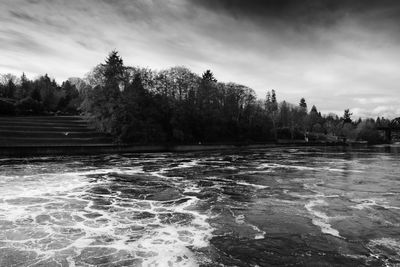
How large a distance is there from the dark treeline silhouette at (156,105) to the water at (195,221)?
126 feet

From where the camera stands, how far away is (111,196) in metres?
24.0

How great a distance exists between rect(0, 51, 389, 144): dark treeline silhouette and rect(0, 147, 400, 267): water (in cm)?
3848

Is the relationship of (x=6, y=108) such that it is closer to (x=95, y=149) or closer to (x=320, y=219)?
(x=95, y=149)

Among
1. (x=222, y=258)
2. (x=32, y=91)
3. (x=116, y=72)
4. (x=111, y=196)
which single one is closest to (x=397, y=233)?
(x=222, y=258)

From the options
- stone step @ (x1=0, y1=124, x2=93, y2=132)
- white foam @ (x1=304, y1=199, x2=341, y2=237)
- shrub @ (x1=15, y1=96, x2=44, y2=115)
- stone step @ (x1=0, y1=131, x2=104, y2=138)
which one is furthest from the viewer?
shrub @ (x1=15, y1=96, x2=44, y2=115)

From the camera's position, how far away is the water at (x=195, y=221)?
12891 millimetres

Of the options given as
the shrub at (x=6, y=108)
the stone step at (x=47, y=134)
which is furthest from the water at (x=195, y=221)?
the shrub at (x=6, y=108)

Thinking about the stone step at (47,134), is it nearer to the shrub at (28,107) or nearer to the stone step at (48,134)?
the stone step at (48,134)

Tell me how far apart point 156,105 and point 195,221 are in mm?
60718

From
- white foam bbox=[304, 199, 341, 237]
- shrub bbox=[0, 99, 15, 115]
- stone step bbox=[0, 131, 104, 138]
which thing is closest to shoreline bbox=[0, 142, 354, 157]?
stone step bbox=[0, 131, 104, 138]

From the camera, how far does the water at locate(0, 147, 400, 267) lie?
42.3 feet

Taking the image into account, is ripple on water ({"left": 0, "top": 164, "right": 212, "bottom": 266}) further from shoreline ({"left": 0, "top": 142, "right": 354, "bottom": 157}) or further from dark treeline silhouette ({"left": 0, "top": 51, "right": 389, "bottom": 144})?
dark treeline silhouette ({"left": 0, "top": 51, "right": 389, "bottom": 144})

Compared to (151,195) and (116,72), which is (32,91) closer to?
(116,72)

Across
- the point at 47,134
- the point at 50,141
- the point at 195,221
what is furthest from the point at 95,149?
the point at 195,221
